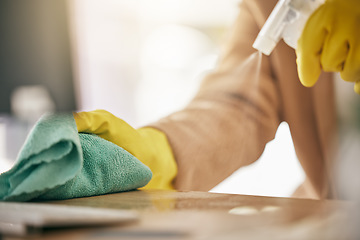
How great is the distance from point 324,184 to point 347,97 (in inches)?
8.2

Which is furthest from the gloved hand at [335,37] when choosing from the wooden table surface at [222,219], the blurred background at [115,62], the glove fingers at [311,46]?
the blurred background at [115,62]

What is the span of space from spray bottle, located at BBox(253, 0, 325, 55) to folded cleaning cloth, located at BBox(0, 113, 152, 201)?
12.0 inches

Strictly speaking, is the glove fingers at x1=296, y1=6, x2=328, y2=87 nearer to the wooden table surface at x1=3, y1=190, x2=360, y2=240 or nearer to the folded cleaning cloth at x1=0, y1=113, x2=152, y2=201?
the wooden table surface at x1=3, y1=190, x2=360, y2=240

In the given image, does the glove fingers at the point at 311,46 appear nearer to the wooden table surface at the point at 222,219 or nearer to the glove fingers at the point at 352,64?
the glove fingers at the point at 352,64

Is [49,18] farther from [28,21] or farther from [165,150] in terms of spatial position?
[165,150]

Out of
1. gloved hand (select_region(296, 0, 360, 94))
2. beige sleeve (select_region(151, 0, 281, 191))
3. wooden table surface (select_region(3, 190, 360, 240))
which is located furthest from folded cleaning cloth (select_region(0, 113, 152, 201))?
gloved hand (select_region(296, 0, 360, 94))

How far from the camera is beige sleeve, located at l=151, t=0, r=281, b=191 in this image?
0.73m

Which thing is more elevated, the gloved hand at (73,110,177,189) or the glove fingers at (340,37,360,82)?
the glove fingers at (340,37,360,82)

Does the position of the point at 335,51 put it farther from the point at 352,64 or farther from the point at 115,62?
the point at 115,62

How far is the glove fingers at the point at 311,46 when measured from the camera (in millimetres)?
528

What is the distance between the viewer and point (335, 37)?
0.54m

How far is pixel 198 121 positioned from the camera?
2.58 ft

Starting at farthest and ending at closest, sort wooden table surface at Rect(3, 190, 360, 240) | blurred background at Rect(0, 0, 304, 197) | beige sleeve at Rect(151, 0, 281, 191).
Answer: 1. beige sleeve at Rect(151, 0, 281, 191)
2. blurred background at Rect(0, 0, 304, 197)
3. wooden table surface at Rect(3, 190, 360, 240)

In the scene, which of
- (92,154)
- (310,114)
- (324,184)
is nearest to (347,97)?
(310,114)
